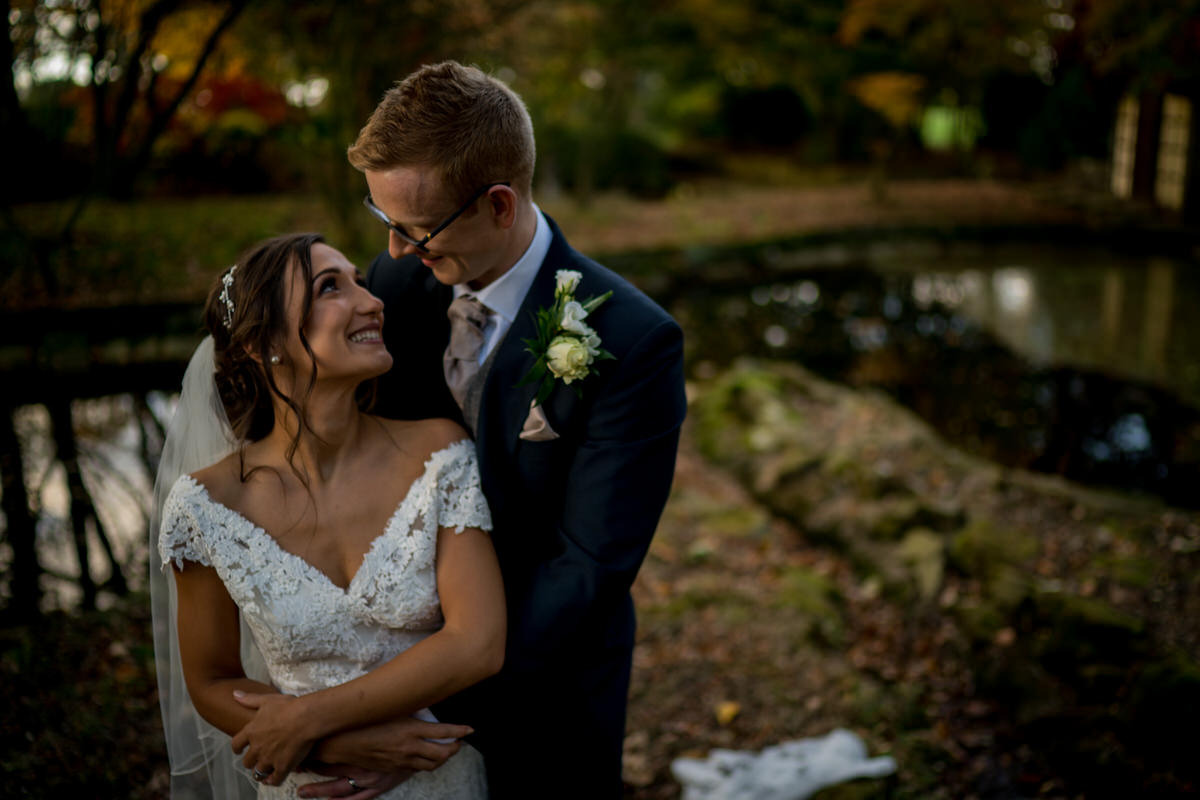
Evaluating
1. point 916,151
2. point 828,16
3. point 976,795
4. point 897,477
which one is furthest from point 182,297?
point 916,151

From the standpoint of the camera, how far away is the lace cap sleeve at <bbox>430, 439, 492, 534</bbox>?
2168 mm

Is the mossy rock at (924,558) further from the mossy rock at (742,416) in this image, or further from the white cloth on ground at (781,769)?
the mossy rock at (742,416)

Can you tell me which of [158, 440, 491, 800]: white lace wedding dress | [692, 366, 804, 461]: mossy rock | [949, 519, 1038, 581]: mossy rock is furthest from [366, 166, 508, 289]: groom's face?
[692, 366, 804, 461]: mossy rock

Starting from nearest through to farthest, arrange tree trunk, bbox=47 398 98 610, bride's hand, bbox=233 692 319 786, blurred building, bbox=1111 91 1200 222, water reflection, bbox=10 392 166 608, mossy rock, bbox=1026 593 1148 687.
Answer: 1. bride's hand, bbox=233 692 319 786
2. mossy rock, bbox=1026 593 1148 687
3. tree trunk, bbox=47 398 98 610
4. water reflection, bbox=10 392 166 608
5. blurred building, bbox=1111 91 1200 222

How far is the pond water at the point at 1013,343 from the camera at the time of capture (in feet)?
24.3

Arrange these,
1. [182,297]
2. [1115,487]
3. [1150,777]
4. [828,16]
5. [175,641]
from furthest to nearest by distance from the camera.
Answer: [828,16]
[182,297]
[1115,487]
[1150,777]
[175,641]

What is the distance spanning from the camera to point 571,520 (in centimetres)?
227

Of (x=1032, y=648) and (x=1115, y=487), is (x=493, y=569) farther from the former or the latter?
(x=1115, y=487)

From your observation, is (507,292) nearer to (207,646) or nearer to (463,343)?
(463,343)

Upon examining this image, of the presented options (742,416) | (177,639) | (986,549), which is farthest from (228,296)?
(742,416)

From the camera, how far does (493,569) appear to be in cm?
219

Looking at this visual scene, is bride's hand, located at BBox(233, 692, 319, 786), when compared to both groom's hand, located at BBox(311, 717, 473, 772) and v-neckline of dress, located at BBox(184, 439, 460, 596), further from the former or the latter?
v-neckline of dress, located at BBox(184, 439, 460, 596)

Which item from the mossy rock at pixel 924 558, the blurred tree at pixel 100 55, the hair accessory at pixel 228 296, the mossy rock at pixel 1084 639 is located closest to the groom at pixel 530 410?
the hair accessory at pixel 228 296

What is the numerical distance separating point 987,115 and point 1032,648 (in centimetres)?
2115
